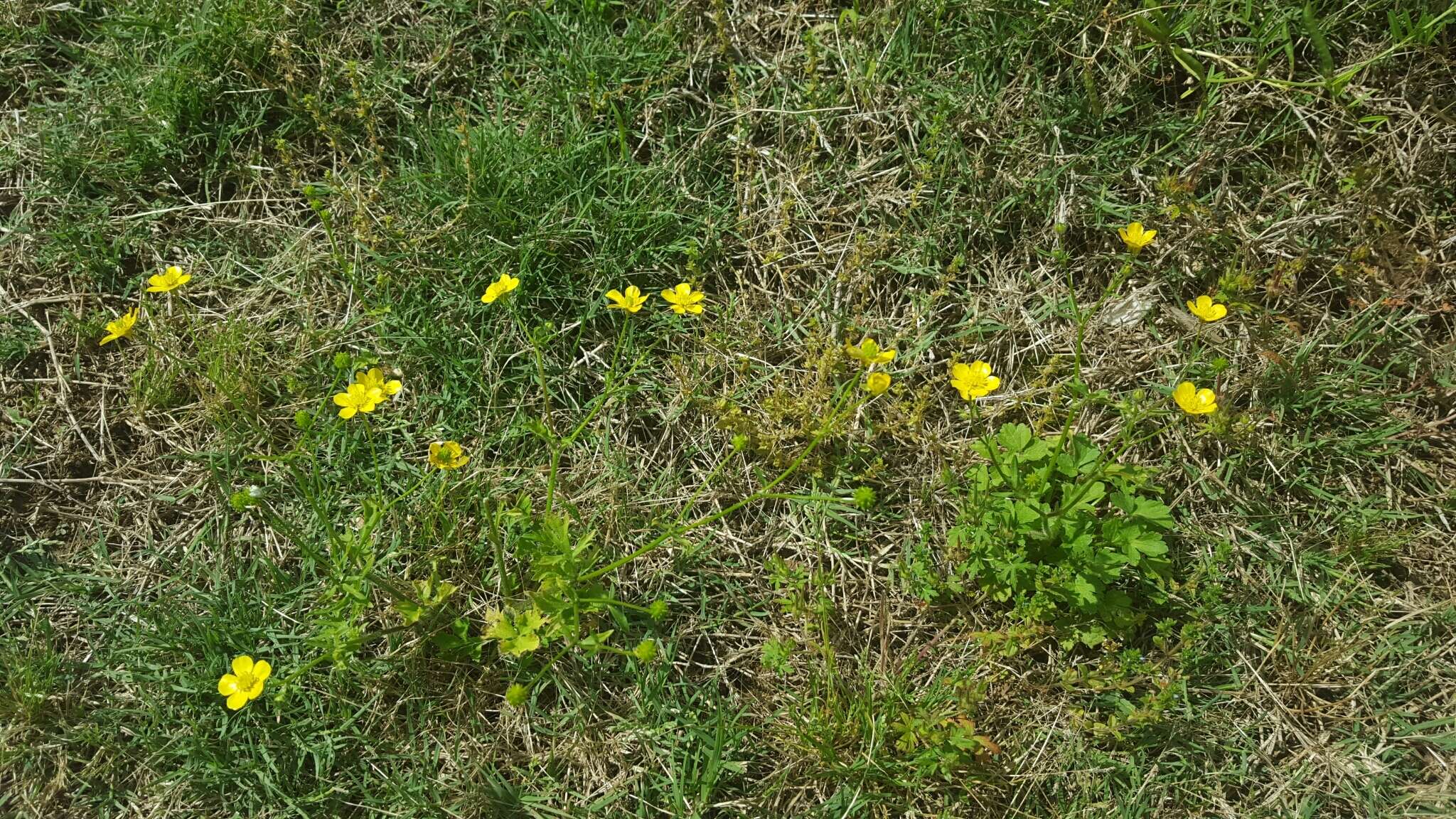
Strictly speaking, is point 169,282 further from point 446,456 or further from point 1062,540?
point 1062,540

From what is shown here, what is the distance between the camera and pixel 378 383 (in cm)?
249

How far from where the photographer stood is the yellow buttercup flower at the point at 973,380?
244cm

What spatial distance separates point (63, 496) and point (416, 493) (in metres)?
1.01

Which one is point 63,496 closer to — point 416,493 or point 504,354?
point 416,493

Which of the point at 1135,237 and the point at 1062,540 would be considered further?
the point at 1135,237

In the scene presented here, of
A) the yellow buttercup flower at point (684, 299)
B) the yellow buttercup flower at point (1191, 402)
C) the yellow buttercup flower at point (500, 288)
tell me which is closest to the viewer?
the yellow buttercup flower at point (1191, 402)

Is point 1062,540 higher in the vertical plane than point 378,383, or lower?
lower

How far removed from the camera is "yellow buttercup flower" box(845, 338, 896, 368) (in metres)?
2.46

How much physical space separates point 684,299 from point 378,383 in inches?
32.2

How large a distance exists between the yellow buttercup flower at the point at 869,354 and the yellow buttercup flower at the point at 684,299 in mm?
415

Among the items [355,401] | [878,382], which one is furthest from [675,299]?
[355,401]

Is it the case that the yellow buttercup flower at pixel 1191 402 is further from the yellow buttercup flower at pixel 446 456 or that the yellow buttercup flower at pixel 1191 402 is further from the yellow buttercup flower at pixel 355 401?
the yellow buttercup flower at pixel 355 401

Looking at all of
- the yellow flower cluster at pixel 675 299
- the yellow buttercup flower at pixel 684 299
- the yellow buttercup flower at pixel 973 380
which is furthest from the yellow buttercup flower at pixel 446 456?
the yellow buttercup flower at pixel 973 380

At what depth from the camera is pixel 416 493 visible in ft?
8.43
